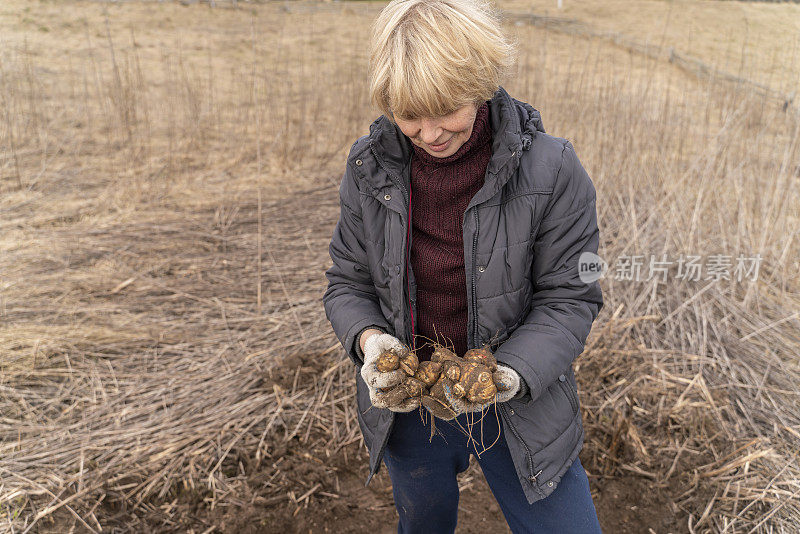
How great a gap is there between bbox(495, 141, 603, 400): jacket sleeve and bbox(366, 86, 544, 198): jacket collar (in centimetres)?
9

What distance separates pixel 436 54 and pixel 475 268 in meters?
0.42

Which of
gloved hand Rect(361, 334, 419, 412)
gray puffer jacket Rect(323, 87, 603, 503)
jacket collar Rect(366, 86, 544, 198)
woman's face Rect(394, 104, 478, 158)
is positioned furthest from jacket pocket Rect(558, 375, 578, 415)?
woman's face Rect(394, 104, 478, 158)

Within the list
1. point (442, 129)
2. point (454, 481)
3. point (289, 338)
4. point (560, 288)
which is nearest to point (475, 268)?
point (560, 288)

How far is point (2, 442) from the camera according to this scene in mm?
2193

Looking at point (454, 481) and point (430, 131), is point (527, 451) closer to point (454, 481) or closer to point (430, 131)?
point (454, 481)

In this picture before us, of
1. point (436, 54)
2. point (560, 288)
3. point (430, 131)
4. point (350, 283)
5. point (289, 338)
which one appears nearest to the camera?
point (436, 54)

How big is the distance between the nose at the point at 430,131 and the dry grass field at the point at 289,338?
58.5 inches

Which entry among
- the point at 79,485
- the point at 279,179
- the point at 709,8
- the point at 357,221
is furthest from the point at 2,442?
the point at 709,8

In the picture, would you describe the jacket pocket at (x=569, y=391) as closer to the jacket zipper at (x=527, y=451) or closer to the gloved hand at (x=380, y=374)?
the jacket zipper at (x=527, y=451)

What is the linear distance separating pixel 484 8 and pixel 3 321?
2.88m

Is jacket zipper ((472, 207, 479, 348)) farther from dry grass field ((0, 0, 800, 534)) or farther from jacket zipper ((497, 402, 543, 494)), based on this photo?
dry grass field ((0, 0, 800, 534))

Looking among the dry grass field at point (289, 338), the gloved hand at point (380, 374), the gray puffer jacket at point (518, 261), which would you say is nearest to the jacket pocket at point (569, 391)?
the gray puffer jacket at point (518, 261)

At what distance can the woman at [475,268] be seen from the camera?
106cm

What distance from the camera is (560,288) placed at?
3.78 feet
